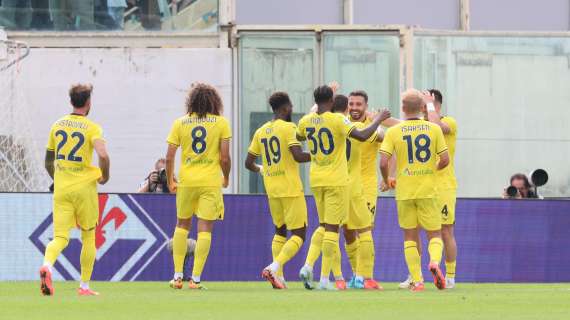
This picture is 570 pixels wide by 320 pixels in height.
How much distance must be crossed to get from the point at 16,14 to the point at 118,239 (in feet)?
26.8

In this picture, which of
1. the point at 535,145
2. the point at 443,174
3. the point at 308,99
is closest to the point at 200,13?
the point at 308,99

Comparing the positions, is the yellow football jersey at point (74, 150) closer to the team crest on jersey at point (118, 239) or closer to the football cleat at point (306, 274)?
the football cleat at point (306, 274)

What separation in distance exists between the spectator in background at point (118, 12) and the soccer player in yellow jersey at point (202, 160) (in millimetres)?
11019

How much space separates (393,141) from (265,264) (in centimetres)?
489

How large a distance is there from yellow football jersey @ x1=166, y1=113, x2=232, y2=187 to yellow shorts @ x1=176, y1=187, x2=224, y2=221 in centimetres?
6

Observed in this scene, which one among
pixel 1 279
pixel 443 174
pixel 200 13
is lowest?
pixel 1 279

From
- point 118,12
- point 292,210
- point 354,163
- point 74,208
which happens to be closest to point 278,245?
point 292,210

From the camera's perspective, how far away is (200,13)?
26672 mm

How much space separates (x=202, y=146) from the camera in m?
15.7

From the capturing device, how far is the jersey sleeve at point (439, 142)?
1510 cm

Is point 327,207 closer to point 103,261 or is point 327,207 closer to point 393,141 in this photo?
point 393,141

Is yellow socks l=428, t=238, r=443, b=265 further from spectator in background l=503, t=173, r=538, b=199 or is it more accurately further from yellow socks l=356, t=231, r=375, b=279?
spectator in background l=503, t=173, r=538, b=199

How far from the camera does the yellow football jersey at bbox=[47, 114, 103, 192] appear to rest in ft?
47.5

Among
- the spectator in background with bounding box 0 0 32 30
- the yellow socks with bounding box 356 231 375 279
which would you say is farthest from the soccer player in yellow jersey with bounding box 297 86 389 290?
the spectator in background with bounding box 0 0 32 30
